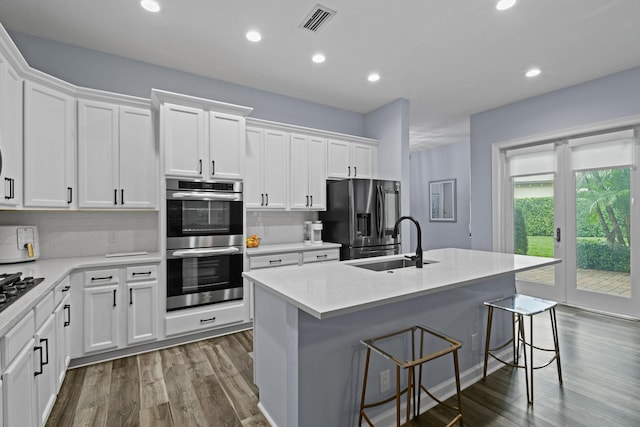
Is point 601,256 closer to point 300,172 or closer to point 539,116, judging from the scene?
point 539,116

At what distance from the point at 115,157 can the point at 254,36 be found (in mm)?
1796

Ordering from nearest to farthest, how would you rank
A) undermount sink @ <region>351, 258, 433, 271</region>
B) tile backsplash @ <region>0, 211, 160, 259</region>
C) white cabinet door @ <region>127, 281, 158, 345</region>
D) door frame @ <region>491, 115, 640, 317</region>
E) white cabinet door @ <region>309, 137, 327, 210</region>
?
undermount sink @ <region>351, 258, 433, 271</region> → white cabinet door @ <region>127, 281, 158, 345</region> → tile backsplash @ <region>0, 211, 160, 259</region> → door frame @ <region>491, 115, 640, 317</region> → white cabinet door @ <region>309, 137, 327, 210</region>

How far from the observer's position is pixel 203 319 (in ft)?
10.5

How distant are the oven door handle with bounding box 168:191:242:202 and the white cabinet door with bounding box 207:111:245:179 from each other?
0.21 m

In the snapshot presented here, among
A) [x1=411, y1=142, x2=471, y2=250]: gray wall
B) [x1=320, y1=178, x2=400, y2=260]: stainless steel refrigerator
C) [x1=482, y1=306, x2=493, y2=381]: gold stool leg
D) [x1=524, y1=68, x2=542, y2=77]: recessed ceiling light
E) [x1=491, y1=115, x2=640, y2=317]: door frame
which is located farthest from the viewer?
[x1=411, y1=142, x2=471, y2=250]: gray wall

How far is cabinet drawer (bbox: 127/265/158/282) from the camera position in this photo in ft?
9.38

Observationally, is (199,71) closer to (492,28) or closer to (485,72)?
(492,28)

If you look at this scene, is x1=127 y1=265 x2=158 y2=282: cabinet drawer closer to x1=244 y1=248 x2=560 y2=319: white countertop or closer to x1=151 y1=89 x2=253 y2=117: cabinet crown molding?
x1=244 y1=248 x2=560 y2=319: white countertop

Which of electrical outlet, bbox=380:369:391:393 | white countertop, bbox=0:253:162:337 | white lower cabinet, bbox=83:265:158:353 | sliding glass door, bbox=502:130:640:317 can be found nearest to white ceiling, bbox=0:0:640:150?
sliding glass door, bbox=502:130:640:317

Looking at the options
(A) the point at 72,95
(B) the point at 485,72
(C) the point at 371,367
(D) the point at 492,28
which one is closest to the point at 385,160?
(B) the point at 485,72

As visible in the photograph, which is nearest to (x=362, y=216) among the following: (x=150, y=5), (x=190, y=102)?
(x=190, y=102)

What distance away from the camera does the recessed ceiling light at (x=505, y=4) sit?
2476 millimetres

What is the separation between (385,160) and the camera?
484 cm

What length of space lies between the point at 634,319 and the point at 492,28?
3747 mm
